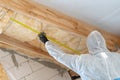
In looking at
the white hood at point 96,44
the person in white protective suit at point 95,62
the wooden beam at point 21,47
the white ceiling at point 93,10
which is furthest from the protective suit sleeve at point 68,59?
the wooden beam at point 21,47

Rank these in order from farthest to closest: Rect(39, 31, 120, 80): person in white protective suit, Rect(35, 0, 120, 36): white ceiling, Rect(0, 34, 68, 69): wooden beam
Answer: Rect(0, 34, 68, 69): wooden beam → Rect(35, 0, 120, 36): white ceiling → Rect(39, 31, 120, 80): person in white protective suit

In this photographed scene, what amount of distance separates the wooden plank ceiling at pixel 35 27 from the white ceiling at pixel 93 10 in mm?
94

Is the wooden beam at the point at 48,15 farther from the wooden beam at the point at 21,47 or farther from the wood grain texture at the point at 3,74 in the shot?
the wood grain texture at the point at 3,74

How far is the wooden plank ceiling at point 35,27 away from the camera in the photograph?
8.85 feet

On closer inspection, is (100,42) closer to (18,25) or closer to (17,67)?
(18,25)

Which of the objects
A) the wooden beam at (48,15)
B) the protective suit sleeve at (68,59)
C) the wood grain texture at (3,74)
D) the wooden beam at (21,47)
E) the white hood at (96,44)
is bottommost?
the wood grain texture at (3,74)

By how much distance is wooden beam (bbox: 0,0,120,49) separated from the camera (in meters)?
2.58

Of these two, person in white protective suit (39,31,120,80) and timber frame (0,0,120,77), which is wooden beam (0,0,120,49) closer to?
timber frame (0,0,120,77)


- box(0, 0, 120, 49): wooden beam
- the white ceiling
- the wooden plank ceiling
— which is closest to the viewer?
box(0, 0, 120, 49): wooden beam

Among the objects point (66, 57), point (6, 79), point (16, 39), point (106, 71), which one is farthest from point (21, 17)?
point (106, 71)

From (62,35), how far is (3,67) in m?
1.07

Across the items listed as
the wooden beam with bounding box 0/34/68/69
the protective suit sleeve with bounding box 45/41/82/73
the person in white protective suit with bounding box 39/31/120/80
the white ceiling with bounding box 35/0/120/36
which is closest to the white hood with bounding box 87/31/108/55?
the person in white protective suit with bounding box 39/31/120/80

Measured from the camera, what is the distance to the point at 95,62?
98.7 inches

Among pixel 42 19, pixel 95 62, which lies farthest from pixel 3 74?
pixel 95 62
